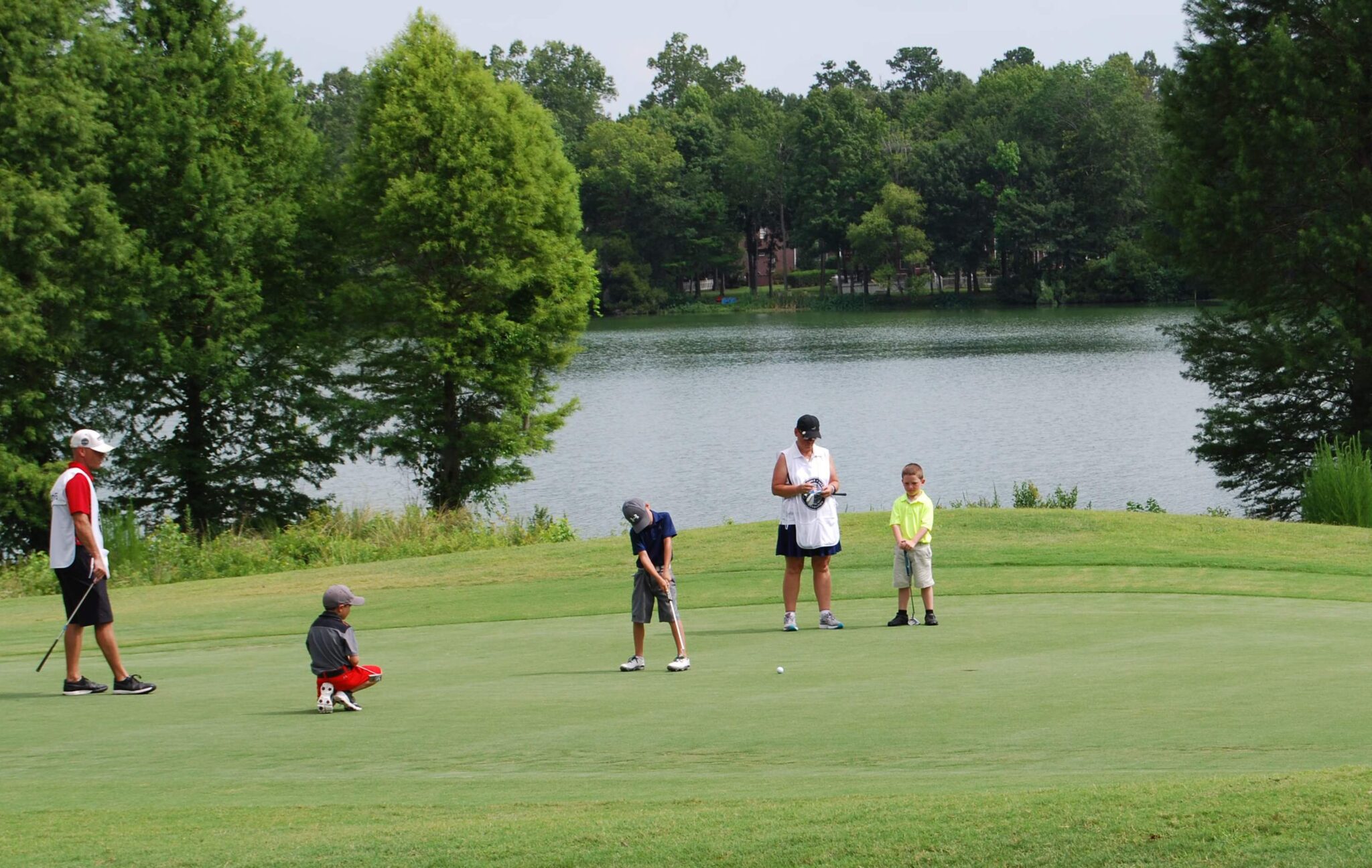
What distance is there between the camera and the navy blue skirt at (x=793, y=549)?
13.1m

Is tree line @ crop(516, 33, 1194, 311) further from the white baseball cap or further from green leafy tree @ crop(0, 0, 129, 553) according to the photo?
the white baseball cap

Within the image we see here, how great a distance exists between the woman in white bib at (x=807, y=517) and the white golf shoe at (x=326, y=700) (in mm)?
4679

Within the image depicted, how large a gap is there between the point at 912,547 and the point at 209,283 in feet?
77.1

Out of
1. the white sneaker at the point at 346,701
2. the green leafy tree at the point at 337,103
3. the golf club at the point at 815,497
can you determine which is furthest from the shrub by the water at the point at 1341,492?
the green leafy tree at the point at 337,103

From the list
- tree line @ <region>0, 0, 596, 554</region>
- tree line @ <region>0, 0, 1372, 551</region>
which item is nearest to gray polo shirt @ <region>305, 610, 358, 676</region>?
tree line @ <region>0, 0, 1372, 551</region>

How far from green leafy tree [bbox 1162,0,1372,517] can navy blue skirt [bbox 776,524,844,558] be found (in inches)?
785

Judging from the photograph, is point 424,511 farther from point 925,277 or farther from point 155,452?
point 925,277

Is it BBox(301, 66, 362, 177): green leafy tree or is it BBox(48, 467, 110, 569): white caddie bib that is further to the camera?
BBox(301, 66, 362, 177): green leafy tree

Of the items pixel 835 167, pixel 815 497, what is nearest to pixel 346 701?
pixel 815 497

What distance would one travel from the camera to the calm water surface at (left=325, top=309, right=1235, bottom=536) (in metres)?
36.3

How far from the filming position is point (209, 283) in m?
32.3

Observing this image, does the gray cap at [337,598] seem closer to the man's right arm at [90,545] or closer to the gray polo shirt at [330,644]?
the gray polo shirt at [330,644]

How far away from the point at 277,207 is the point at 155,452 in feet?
20.5

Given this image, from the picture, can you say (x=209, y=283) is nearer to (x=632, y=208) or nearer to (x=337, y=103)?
(x=632, y=208)
